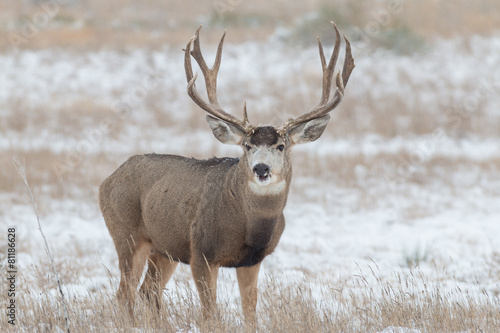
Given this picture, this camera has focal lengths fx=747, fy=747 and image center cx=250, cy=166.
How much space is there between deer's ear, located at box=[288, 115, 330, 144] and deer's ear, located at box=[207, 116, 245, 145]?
16.2 inches

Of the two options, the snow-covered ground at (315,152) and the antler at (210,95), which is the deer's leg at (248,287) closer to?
the snow-covered ground at (315,152)

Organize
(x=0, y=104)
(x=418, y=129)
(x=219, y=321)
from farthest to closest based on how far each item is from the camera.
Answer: (x=0, y=104) → (x=418, y=129) → (x=219, y=321)

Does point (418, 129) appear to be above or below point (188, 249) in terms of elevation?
above

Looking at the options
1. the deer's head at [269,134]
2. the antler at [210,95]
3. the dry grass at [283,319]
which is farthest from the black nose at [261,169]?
the dry grass at [283,319]

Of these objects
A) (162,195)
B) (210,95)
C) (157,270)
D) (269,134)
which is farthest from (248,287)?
(210,95)

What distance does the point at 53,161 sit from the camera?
15000mm

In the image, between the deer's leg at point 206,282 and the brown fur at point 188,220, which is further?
the brown fur at point 188,220

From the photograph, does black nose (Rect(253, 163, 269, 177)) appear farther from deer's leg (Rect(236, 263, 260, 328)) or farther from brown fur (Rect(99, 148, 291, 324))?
deer's leg (Rect(236, 263, 260, 328))

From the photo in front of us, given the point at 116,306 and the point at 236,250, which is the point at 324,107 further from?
the point at 116,306

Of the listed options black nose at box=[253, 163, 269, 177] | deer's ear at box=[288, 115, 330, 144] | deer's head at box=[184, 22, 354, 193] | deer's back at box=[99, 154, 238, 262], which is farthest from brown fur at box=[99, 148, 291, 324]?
deer's ear at box=[288, 115, 330, 144]

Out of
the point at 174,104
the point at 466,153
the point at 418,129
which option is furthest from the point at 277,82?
the point at 466,153

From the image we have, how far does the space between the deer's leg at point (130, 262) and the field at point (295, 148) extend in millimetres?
170

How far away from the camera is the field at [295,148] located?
578 centimetres

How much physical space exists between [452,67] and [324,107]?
684 inches
